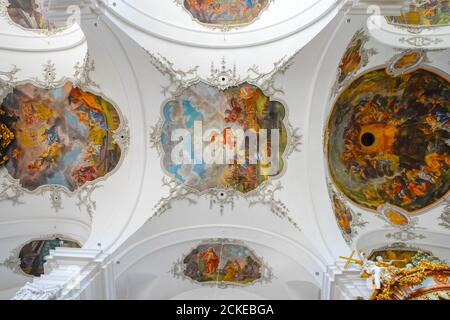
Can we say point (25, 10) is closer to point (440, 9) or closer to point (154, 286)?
point (154, 286)

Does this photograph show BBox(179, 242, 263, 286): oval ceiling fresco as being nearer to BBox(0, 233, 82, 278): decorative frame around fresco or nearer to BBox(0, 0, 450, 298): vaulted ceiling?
BBox(0, 0, 450, 298): vaulted ceiling

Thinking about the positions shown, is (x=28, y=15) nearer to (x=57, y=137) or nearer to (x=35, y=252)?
(x=57, y=137)

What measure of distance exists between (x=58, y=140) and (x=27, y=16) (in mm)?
3536

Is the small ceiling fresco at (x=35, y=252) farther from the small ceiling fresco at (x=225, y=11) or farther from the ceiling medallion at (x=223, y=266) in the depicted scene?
the small ceiling fresco at (x=225, y=11)

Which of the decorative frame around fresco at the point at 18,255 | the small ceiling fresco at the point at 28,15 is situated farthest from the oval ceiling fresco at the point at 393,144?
the small ceiling fresco at the point at 28,15

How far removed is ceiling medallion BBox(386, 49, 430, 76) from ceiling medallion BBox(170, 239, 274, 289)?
20.6 ft

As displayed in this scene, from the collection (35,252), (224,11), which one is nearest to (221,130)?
(224,11)

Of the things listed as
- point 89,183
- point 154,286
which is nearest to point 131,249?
point 154,286

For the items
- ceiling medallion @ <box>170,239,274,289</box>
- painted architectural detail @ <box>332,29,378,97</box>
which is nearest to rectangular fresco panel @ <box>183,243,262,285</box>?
ceiling medallion @ <box>170,239,274,289</box>

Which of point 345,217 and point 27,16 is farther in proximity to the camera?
point 27,16

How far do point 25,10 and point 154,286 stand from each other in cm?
846

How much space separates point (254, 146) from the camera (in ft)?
38.6

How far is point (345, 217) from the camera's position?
37.0ft

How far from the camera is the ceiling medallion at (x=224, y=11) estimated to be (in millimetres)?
11672
